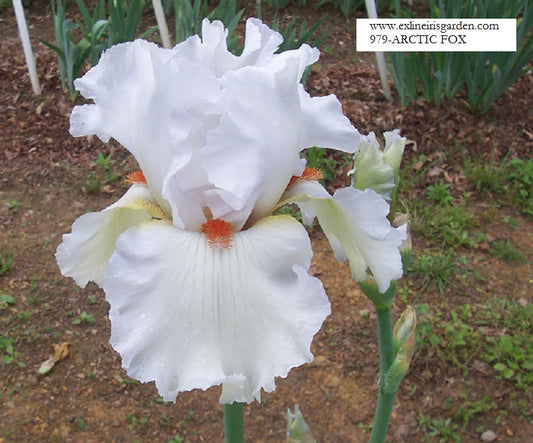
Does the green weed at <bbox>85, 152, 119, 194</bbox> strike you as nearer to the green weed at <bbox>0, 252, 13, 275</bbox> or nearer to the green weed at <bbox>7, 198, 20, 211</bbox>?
the green weed at <bbox>7, 198, 20, 211</bbox>

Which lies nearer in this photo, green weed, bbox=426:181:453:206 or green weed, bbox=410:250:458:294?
green weed, bbox=410:250:458:294

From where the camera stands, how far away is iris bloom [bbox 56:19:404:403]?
79 cm

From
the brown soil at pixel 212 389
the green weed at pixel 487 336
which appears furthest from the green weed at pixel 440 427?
the green weed at pixel 487 336

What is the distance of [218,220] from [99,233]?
0.21 metres

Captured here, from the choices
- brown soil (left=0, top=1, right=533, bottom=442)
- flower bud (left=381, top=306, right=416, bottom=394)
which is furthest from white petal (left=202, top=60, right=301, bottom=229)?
brown soil (left=0, top=1, right=533, bottom=442)

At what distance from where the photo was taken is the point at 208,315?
2.59ft

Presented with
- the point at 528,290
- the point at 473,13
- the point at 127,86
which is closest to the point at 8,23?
the point at 473,13

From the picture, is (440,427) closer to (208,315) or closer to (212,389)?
(212,389)

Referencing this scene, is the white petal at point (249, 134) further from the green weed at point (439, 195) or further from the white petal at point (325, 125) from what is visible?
the green weed at point (439, 195)

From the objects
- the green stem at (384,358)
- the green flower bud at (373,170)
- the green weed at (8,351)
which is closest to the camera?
the green flower bud at (373,170)

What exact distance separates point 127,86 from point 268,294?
13.6 inches

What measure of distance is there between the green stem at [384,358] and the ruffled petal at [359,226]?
19 cm

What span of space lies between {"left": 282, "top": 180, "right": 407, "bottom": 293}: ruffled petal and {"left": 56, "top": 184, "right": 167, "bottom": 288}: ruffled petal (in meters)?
0.22

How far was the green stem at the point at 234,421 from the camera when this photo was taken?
0.99 metres
